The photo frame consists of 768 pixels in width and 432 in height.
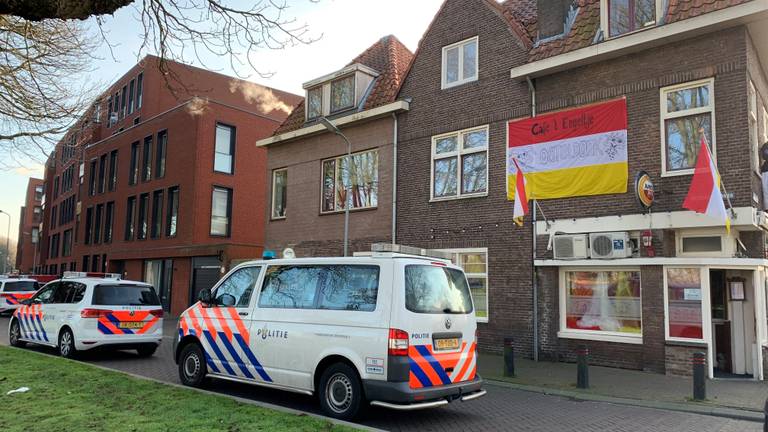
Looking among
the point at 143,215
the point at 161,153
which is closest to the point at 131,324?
the point at 161,153

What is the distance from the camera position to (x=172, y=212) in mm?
29969

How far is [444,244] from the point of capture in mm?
16094

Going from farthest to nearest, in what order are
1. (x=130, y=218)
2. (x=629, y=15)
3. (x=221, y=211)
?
(x=130, y=218)
(x=221, y=211)
(x=629, y=15)

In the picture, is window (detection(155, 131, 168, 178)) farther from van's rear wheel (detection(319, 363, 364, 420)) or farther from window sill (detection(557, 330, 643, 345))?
van's rear wheel (detection(319, 363, 364, 420))

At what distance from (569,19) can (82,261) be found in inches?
1454

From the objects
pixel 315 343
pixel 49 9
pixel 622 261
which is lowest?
pixel 315 343

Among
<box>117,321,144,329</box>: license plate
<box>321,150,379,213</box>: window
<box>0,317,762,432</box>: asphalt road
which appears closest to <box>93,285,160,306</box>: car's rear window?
<box>117,321,144,329</box>: license plate

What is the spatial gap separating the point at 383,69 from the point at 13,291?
19977 mm

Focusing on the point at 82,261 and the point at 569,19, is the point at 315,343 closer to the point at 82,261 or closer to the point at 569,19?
the point at 569,19

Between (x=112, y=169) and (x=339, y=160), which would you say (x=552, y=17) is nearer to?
(x=339, y=160)

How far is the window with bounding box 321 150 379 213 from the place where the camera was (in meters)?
18.5

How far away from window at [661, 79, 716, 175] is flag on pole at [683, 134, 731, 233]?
746 millimetres

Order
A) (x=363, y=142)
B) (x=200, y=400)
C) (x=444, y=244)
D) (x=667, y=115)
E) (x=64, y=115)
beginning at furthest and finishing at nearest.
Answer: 1. (x=363, y=142)
2. (x=444, y=244)
3. (x=64, y=115)
4. (x=667, y=115)
5. (x=200, y=400)

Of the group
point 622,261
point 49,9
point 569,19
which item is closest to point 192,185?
point 569,19
